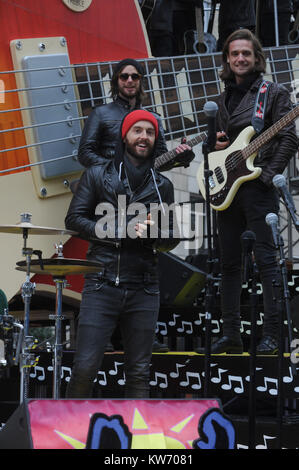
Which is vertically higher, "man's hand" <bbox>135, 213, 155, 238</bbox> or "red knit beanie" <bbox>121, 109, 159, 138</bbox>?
"red knit beanie" <bbox>121, 109, 159, 138</bbox>

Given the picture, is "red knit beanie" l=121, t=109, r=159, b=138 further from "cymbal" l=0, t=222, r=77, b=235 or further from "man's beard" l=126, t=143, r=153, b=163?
"cymbal" l=0, t=222, r=77, b=235

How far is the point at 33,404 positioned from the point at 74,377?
4.02ft

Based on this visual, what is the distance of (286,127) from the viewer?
4520 mm

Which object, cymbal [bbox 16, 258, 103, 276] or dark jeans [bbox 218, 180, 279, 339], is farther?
dark jeans [bbox 218, 180, 279, 339]

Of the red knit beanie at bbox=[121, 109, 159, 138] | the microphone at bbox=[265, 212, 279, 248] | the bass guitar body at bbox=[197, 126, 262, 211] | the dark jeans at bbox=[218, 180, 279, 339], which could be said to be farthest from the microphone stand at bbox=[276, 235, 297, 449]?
the bass guitar body at bbox=[197, 126, 262, 211]

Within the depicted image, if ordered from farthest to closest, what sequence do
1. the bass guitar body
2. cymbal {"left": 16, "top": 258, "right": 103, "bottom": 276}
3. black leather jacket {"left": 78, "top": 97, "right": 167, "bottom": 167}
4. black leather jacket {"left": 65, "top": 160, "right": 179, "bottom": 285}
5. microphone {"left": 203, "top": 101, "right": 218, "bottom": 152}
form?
black leather jacket {"left": 78, "top": 97, "right": 167, "bottom": 167} → the bass guitar body → black leather jacket {"left": 65, "top": 160, "right": 179, "bottom": 285} → cymbal {"left": 16, "top": 258, "right": 103, "bottom": 276} → microphone {"left": 203, "top": 101, "right": 218, "bottom": 152}

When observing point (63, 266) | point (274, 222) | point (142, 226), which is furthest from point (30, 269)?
point (274, 222)

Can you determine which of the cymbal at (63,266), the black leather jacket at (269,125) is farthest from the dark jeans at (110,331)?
the black leather jacket at (269,125)

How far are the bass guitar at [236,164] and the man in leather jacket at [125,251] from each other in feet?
2.10

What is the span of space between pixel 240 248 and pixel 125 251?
3.12ft

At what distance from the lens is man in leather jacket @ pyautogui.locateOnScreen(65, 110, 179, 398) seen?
12.7ft

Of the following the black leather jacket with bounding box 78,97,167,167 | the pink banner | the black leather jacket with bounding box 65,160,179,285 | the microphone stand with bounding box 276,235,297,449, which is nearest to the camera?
the pink banner

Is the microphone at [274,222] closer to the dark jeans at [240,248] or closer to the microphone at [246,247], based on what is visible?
the microphone at [246,247]

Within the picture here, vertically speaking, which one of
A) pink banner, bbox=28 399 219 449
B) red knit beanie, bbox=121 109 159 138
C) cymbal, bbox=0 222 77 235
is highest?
red knit beanie, bbox=121 109 159 138
